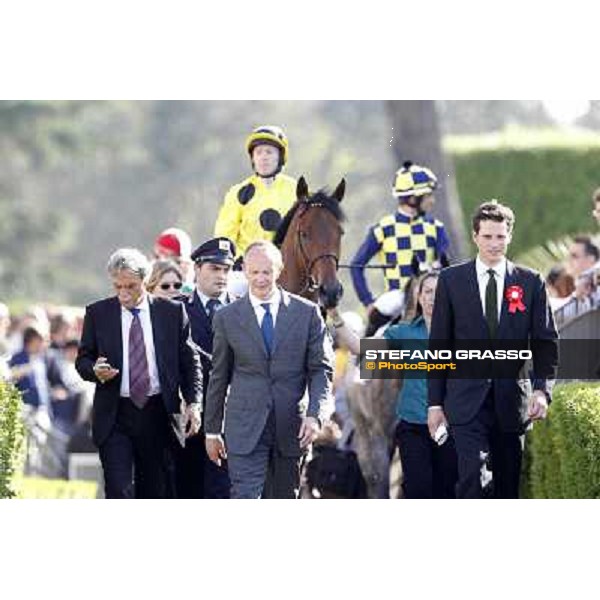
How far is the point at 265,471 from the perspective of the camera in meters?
10.2

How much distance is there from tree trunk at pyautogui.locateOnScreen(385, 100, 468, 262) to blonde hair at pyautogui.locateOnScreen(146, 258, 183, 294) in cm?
196

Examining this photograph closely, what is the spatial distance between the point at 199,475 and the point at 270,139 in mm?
2233

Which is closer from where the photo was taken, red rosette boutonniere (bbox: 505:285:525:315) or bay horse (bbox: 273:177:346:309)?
red rosette boutonniere (bbox: 505:285:525:315)

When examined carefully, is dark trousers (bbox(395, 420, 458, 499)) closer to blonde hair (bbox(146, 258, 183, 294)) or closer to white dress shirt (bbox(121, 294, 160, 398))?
white dress shirt (bbox(121, 294, 160, 398))

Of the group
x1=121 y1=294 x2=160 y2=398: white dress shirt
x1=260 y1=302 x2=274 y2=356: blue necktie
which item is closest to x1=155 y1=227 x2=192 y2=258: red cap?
x1=121 y1=294 x2=160 y2=398: white dress shirt

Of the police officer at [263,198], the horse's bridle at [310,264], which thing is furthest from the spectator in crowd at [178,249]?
the horse's bridle at [310,264]

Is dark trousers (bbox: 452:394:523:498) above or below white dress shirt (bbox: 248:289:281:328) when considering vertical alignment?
below

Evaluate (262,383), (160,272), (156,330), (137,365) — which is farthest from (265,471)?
(160,272)

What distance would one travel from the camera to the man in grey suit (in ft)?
33.1

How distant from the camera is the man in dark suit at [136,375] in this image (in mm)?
10523

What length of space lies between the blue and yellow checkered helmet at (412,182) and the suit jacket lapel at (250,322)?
231 cm

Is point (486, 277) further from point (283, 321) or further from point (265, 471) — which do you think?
point (265, 471)

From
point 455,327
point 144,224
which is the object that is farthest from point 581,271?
point 144,224

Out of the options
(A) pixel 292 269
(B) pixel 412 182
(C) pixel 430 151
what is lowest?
(A) pixel 292 269
